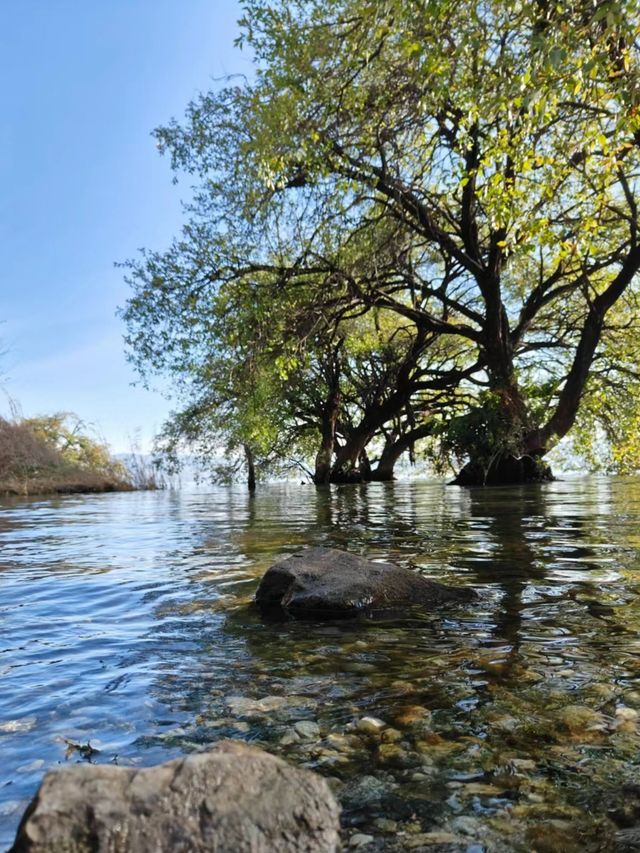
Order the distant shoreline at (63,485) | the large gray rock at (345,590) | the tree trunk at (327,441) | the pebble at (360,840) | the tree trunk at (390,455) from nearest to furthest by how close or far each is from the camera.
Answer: the pebble at (360,840) → the large gray rock at (345,590) → the distant shoreline at (63,485) → the tree trunk at (327,441) → the tree trunk at (390,455)

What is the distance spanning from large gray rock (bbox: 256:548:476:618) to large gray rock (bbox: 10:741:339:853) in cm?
343

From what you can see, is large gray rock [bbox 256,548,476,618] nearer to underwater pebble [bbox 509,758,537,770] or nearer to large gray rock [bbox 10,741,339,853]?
underwater pebble [bbox 509,758,537,770]

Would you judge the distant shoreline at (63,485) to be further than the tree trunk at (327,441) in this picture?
No

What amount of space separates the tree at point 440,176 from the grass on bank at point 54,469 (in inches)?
546

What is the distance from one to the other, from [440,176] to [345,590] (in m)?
14.6

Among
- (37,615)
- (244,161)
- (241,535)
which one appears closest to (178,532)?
(241,535)

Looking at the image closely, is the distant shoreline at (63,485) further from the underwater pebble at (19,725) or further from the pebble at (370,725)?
the pebble at (370,725)

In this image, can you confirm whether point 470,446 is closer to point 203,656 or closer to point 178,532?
point 178,532

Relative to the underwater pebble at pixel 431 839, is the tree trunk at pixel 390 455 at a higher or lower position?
higher

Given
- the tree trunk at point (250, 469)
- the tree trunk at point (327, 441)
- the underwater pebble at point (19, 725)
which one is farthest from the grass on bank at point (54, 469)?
the underwater pebble at point (19, 725)

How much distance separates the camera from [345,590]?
5.52m

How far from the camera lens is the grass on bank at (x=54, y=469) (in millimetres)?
32062

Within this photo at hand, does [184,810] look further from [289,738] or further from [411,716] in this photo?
[411,716]

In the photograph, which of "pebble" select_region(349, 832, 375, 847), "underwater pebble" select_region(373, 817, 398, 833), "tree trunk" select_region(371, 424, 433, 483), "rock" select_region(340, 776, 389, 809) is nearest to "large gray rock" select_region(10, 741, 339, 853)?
"pebble" select_region(349, 832, 375, 847)
